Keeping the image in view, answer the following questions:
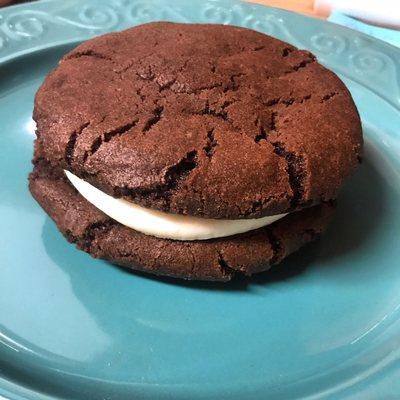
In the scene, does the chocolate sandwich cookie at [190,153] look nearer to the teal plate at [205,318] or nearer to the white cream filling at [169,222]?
the white cream filling at [169,222]

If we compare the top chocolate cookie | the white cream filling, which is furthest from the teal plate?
the top chocolate cookie

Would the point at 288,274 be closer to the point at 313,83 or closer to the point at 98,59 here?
the point at 313,83

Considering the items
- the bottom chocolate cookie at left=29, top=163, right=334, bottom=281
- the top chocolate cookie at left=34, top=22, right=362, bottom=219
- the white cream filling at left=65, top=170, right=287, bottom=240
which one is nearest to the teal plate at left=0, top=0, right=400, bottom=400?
the bottom chocolate cookie at left=29, top=163, right=334, bottom=281

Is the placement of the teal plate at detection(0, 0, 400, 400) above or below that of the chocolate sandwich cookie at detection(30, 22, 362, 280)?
below

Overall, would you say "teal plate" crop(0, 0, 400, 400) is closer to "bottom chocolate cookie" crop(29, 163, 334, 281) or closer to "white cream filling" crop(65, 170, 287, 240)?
"bottom chocolate cookie" crop(29, 163, 334, 281)

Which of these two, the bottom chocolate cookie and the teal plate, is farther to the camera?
the bottom chocolate cookie

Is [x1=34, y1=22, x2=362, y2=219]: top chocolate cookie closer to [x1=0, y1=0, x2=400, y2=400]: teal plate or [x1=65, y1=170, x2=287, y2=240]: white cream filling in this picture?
[x1=65, y1=170, x2=287, y2=240]: white cream filling

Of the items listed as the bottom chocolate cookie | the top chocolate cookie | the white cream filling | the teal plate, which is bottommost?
the teal plate

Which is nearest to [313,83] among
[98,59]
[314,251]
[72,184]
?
[314,251]
